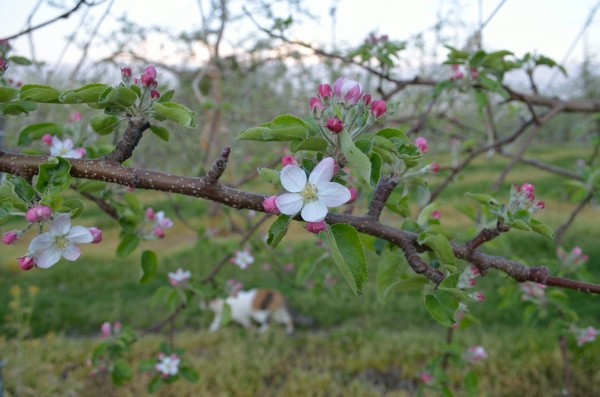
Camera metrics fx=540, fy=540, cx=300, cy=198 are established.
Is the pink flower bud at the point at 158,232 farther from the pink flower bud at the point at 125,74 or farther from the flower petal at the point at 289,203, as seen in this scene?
the flower petal at the point at 289,203

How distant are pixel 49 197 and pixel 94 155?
2.02ft

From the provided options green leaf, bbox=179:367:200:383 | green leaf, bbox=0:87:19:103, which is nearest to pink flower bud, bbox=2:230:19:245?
green leaf, bbox=0:87:19:103

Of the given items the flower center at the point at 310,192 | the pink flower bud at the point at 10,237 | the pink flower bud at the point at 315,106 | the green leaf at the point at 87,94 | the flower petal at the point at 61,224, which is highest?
the pink flower bud at the point at 315,106

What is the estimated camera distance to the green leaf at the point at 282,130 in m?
0.55

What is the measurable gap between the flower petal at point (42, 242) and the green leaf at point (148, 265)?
1.74 feet

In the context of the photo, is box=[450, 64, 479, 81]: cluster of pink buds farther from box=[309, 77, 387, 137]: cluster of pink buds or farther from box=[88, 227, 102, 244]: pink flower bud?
box=[88, 227, 102, 244]: pink flower bud

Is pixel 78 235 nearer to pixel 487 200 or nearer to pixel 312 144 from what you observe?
pixel 312 144

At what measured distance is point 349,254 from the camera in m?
0.54

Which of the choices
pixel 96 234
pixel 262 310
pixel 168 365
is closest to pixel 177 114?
pixel 96 234

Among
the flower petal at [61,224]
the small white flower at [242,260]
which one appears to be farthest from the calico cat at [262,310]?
the flower petal at [61,224]

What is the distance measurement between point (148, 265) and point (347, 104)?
662mm

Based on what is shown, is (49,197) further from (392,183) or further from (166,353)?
(166,353)

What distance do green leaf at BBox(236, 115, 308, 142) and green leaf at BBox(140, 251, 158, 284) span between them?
0.63m

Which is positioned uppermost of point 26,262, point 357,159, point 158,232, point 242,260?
point 357,159
